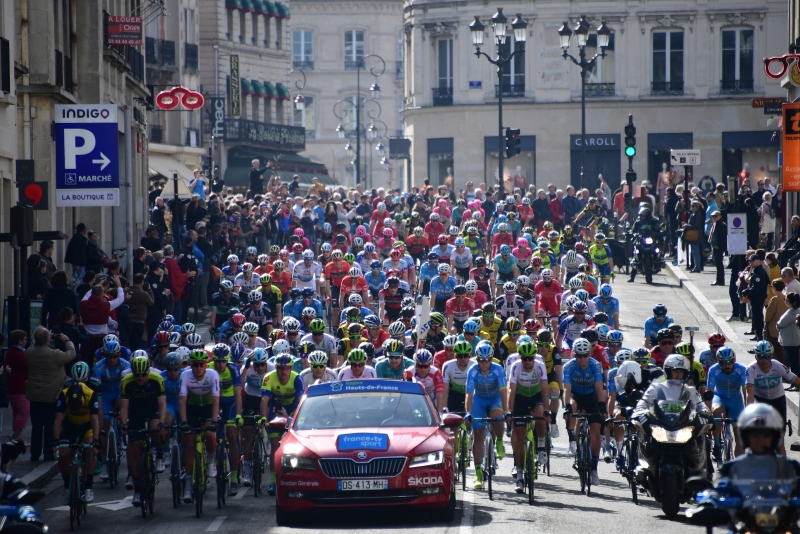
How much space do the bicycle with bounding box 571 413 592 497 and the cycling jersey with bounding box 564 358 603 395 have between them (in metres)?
0.96

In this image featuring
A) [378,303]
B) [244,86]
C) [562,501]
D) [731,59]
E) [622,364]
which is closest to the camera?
[562,501]

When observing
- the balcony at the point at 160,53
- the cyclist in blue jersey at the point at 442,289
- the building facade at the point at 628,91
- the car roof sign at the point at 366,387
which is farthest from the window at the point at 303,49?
the car roof sign at the point at 366,387

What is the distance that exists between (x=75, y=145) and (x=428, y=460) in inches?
453

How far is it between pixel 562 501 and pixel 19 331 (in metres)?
7.07

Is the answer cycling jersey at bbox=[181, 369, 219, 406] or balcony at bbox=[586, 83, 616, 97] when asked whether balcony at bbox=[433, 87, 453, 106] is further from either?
cycling jersey at bbox=[181, 369, 219, 406]

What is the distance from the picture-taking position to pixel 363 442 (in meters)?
13.7

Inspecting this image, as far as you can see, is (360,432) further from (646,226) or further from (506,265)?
(646,226)

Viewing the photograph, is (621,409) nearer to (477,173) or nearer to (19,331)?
(19,331)

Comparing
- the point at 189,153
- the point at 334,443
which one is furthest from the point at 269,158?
the point at 334,443

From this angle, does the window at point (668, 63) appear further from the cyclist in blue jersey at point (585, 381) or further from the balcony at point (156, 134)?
the cyclist in blue jersey at point (585, 381)

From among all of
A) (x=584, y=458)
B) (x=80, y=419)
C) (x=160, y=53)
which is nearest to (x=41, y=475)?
(x=80, y=419)

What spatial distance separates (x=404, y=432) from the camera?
1407 cm

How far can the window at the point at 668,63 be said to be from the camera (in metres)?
57.2

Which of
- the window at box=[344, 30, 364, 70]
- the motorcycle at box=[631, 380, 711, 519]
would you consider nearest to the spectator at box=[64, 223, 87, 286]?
the motorcycle at box=[631, 380, 711, 519]
